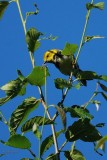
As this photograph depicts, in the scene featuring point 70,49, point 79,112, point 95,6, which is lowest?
point 79,112

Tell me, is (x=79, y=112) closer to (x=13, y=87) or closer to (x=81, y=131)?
(x=81, y=131)

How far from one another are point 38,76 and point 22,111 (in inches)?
10.7

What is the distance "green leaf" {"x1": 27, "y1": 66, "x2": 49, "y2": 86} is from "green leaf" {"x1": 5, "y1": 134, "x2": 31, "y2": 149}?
10.2 inches

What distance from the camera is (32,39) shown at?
1.89 metres

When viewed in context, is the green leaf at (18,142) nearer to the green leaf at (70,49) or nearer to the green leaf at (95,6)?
the green leaf at (70,49)

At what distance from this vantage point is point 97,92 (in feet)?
6.39

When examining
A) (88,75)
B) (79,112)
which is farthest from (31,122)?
(88,75)

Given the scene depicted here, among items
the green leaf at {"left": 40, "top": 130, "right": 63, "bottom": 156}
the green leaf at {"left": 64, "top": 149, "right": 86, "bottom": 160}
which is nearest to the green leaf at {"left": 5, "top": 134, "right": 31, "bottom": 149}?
the green leaf at {"left": 40, "top": 130, "right": 63, "bottom": 156}

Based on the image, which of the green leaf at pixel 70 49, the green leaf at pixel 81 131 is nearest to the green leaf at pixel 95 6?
the green leaf at pixel 70 49

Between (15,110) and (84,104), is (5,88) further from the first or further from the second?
(84,104)

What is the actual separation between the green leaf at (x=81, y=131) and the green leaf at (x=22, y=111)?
0.21 meters

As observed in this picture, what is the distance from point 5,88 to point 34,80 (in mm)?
179

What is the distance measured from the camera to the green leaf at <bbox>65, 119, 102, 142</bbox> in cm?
181

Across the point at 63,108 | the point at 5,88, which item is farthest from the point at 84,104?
the point at 5,88
